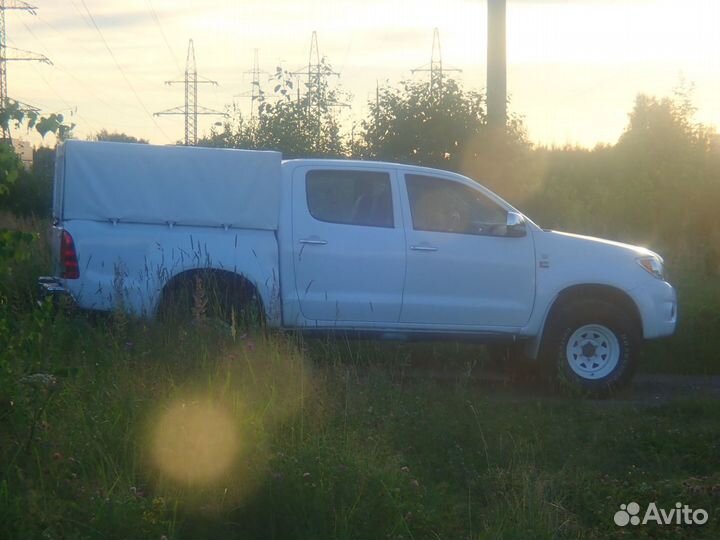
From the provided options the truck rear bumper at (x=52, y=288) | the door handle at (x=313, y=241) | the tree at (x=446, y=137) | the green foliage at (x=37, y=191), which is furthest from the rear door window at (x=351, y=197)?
the green foliage at (x=37, y=191)

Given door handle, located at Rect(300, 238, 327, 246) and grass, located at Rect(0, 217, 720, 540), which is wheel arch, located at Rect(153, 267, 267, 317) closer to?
door handle, located at Rect(300, 238, 327, 246)

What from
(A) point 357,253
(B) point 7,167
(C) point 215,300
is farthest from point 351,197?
(B) point 7,167

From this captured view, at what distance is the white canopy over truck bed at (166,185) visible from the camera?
28.8 ft

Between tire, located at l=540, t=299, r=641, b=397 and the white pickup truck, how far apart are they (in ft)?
0.04

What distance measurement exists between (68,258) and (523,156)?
1098 cm

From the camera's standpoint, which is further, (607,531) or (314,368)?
(314,368)

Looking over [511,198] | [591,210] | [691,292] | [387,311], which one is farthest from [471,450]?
[591,210]

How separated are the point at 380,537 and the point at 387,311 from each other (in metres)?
4.17

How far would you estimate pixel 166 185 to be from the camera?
352 inches

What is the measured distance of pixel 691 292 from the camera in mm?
12727

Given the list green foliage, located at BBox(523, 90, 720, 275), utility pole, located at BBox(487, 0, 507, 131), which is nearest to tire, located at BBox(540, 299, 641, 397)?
green foliage, located at BBox(523, 90, 720, 275)

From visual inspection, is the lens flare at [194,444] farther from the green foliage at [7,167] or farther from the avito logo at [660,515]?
the avito logo at [660,515]

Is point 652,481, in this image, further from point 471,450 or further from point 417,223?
point 417,223

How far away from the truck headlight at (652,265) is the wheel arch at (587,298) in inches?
Answer: 13.7
